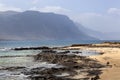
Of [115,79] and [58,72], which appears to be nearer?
[115,79]

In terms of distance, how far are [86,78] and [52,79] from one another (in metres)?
2.89

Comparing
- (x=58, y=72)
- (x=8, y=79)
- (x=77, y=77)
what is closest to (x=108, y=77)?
(x=77, y=77)

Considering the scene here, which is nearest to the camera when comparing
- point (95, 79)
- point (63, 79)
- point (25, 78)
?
point (95, 79)

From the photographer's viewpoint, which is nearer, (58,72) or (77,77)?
(77,77)

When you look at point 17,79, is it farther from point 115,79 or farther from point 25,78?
point 115,79

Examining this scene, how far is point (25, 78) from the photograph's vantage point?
28.6 m

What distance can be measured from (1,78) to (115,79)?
1131 centimetres

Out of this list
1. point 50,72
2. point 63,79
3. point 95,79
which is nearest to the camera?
point 95,79

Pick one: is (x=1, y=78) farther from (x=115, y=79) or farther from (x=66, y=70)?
(x=115, y=79)

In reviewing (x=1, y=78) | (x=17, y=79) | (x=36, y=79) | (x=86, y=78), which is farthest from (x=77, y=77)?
(x=1, y=78)

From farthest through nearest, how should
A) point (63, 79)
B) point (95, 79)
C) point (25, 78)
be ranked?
point (25, 78) < point (63, 79) < point (95, 79)

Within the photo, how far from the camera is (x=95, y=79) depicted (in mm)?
24703

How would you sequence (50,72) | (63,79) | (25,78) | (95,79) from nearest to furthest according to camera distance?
(95,79) → (63,79) → (25,78) → (50,72)

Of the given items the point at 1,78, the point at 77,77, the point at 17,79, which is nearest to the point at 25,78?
the point at 17,79
